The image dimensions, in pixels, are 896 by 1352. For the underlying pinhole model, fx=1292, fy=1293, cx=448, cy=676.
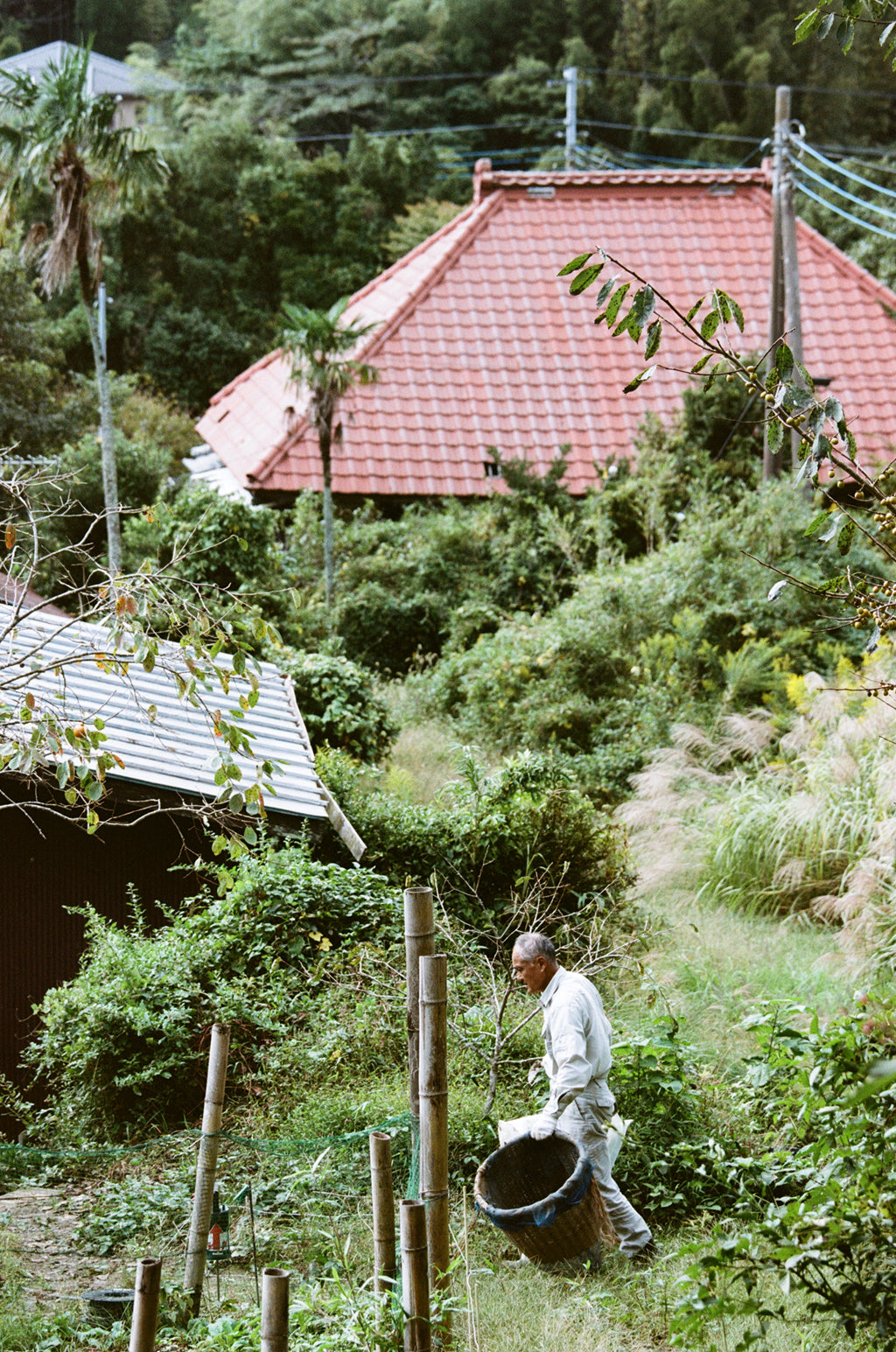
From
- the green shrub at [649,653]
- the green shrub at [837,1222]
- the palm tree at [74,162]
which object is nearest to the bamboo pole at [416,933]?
the green shrub at [837,1222]

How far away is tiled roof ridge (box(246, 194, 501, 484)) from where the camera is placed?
19.4 metres

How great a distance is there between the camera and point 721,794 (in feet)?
38.1

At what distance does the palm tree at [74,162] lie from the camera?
→ 14.9 meters

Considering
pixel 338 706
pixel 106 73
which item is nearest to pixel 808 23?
pixel 338 706

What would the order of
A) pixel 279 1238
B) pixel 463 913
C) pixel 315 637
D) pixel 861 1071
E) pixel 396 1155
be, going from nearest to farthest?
1. pixel 861 1071
2. pixel 279 1238
3. pixel 396 1155
4. pixel 463 913
5. pixel 315 637

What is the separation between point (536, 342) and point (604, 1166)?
18.3m

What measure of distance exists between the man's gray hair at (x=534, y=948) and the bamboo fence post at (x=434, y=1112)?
1.46 metres

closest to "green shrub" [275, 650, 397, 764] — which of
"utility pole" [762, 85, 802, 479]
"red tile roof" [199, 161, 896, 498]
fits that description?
"utility pole" [762, 85, 802, 479]

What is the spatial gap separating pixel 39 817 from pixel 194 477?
606 inches

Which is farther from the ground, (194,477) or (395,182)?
(395,182)

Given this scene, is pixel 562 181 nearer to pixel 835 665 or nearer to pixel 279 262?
pixel 279 262

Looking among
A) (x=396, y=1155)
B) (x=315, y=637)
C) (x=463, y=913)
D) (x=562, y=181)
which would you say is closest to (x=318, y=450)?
(x=315, y=637)

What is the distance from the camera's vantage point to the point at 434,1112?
14.0ft

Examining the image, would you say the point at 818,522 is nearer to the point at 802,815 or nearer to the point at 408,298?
the point at 802,815
